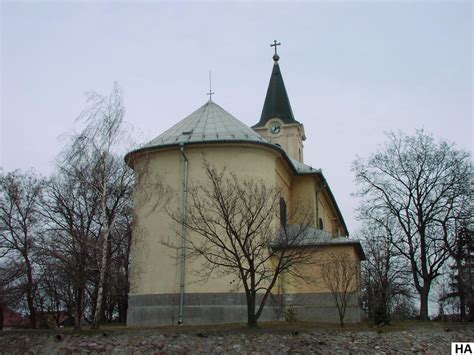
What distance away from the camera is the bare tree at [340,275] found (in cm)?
2220

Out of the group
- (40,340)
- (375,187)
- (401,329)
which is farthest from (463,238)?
(40,340)

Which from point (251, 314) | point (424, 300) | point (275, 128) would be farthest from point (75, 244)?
point (275, 128)

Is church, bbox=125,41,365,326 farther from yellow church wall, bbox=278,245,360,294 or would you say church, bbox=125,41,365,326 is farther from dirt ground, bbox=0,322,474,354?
dirt ground, bbox=0,322,474,354

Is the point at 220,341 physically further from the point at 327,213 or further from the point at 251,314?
the point at 327,213

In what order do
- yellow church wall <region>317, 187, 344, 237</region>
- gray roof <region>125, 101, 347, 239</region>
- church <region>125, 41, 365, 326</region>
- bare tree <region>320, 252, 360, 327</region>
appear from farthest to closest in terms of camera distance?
yellow church wall <region>317, 187, 344, 237</region> < gray roof <region>125, 101, 347, 239</region> < bare tree <region>320, 252, 360, 327</region> < church <region>125, 41, 365, 326</region>

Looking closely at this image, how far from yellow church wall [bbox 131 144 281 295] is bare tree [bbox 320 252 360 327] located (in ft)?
13.6

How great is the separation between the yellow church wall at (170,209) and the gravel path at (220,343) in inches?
254

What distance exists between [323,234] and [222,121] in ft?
25.9

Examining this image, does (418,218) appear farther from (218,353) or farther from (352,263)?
(218,353)

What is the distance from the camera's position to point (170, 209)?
23.3 m

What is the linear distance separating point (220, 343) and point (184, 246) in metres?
7.72

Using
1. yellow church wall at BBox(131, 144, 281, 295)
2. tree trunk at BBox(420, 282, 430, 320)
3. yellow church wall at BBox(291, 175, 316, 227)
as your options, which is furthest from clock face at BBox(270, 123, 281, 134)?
tree trunk at BBox(420, 282, 430, 320)

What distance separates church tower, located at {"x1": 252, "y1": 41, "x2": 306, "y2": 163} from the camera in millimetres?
38875

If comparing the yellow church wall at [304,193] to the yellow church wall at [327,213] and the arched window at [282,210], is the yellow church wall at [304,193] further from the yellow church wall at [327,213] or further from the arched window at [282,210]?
the arched window at [282,210]
